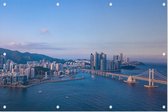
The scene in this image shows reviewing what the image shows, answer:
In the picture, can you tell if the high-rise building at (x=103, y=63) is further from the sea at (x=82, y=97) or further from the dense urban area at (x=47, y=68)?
the sea at (x=82, y=97)

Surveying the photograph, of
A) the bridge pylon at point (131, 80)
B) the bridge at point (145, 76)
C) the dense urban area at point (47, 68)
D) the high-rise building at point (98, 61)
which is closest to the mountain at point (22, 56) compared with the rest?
the dense urban area at point (47, 68)

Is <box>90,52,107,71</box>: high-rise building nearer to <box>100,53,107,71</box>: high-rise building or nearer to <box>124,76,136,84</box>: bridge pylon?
<box>100,53,107,71</box>: high-rise building

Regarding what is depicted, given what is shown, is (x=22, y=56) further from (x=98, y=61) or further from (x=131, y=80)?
(x=131, y=80)

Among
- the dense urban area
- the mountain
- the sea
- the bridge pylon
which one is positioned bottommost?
the sea

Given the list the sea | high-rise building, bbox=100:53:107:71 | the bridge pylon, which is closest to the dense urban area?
high-rise building, bbox=100:53:107:71

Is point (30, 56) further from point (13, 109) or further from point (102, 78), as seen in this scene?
point (102, 78)

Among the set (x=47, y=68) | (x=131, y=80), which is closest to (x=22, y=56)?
(x=47, y=68)

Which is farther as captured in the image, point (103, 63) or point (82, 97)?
point (103, 63)

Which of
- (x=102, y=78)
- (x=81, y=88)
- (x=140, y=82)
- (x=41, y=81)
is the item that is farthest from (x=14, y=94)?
(x=140, y=82)
